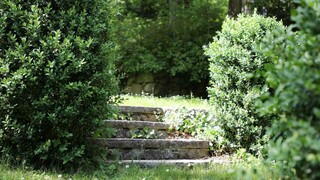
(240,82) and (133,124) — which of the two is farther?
(133,124)

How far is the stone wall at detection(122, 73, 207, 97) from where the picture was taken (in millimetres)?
10961

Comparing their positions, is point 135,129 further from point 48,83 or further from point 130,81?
point 130,81

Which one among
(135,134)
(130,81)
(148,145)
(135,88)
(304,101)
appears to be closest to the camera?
(304,101)

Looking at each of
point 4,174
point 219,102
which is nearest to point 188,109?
point 219,102

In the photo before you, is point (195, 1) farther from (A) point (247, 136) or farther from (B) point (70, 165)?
(B) point (70, 165)

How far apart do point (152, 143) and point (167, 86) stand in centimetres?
625

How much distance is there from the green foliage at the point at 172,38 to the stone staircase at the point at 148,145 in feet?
16.5

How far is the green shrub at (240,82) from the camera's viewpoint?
475 centimetres

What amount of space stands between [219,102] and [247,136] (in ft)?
2.13

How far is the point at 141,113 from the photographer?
5789 millimetres

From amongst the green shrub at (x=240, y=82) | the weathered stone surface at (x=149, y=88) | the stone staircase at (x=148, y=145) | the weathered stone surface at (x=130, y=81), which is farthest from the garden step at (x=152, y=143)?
the weathered stone surface at (x=130, y=81)

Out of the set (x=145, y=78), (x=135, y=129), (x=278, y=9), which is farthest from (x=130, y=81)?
(x=135, y=129)

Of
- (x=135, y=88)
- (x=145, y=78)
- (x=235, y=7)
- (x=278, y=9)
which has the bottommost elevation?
(x=135, y=88)

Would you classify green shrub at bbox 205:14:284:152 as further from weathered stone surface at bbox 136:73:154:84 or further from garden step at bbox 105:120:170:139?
weathered stone surface at bbox 136:73:154:84
